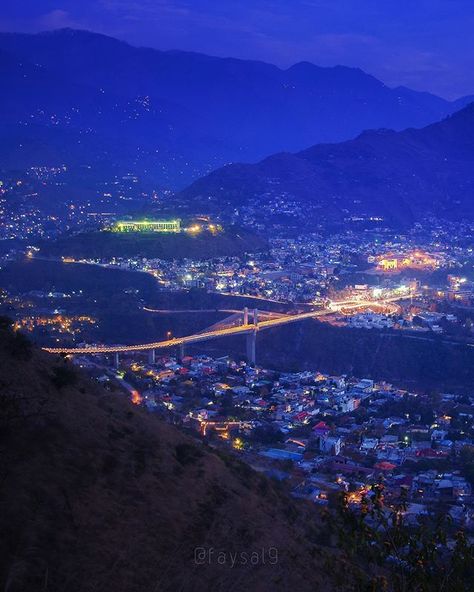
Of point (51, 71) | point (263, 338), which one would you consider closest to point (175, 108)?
point (51, 71)

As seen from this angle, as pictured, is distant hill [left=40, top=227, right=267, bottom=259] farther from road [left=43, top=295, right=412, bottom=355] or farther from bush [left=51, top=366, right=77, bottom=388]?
bush [left=51, top=366, right=77, bottom=388]

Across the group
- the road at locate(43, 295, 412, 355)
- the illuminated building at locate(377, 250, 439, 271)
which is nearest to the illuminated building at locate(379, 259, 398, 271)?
the illuminated building at locate(377, 250, 439, 271)

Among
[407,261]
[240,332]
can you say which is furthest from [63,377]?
[407,261]

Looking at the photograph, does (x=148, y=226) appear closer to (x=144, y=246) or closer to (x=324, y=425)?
(x=144, y=246)

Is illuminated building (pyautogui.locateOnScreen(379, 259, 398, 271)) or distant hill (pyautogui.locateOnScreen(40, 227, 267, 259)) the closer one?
distant hill (pyautogui.locateOnScreen(40, 227, 267, 259))

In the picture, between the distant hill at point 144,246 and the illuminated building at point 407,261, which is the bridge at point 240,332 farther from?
the distant hill at point 144,246

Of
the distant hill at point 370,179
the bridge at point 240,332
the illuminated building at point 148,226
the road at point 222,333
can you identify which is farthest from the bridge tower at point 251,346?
the distant hill at point 370,179
